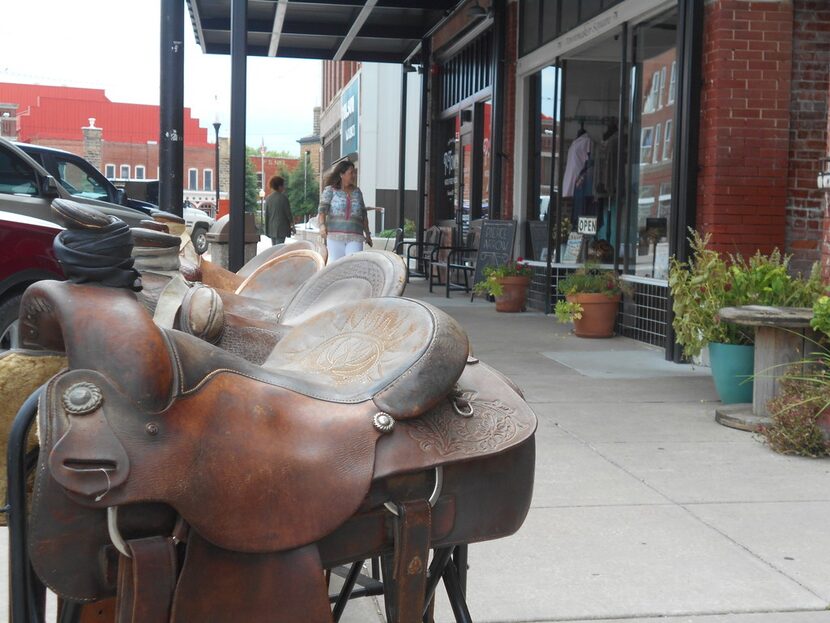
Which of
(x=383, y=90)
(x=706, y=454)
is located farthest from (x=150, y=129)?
(x=706, y=454)

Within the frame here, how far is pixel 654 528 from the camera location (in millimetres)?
3945

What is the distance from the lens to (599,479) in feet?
15.4

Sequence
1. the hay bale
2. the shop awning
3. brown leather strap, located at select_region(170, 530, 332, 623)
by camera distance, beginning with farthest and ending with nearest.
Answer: the shop awning, the hay bale, brown leather strap, located at select_region(170, 530, 332, 623)

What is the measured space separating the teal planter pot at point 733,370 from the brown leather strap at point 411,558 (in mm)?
4495

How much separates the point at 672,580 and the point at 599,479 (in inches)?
51.5

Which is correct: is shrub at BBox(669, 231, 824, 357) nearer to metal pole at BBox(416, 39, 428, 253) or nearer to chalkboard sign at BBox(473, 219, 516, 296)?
chalkboard sign at BBox(473, 219, 516, 296)

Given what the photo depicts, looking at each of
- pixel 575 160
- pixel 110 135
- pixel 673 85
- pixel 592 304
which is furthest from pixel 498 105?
pixel 110 135

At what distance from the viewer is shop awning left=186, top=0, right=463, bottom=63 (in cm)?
1397

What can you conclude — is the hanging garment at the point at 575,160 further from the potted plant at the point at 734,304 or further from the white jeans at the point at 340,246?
the potted plant at the point at 734,304

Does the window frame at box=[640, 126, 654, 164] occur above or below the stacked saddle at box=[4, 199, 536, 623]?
above

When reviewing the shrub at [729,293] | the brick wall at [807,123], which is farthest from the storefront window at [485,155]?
the shrub at [729,293]

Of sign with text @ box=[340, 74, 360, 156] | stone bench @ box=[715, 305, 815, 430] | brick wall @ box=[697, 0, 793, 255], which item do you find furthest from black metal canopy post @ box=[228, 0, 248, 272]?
sign with text @ box=[340, 74, 360, 156]

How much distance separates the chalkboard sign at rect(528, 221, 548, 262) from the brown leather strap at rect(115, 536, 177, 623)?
10.4 m

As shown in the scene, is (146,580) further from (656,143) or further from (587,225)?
(587,225)
